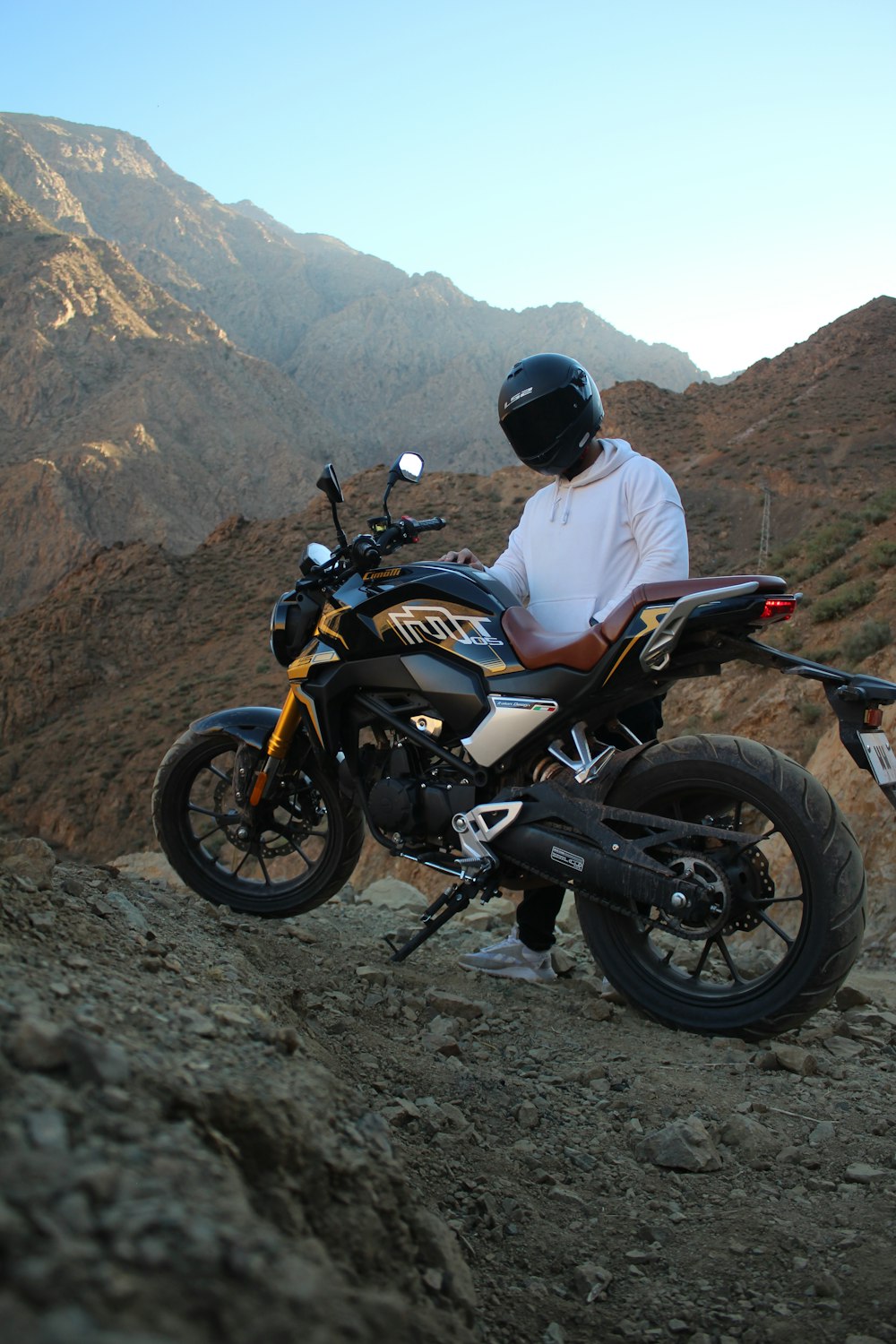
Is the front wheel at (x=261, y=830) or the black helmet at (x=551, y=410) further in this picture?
the front wheel at (x=261, y=830)

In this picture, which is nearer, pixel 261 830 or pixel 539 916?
pixel 539 916

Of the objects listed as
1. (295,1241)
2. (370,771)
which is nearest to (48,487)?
(370,771)

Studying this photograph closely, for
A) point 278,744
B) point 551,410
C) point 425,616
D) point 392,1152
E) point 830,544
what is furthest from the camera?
point 830,544

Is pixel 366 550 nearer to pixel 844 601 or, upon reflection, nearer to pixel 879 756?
pixel 879 756

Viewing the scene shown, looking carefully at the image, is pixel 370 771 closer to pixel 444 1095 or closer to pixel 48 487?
pixel 444 1095

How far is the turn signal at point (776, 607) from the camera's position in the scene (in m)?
2.91

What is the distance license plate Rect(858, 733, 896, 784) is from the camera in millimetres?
2787

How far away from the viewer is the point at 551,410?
3725 millimetres

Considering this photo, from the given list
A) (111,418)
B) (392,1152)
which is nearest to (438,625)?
(392,1152)

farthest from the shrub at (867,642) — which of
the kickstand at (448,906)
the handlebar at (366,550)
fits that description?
the kickstand at (448,906)

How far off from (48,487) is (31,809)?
74.7 feet

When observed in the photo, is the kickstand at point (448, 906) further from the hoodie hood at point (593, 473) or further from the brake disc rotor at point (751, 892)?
the hoodie hood at point (593, 473)

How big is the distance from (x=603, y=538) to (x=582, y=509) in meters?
0.15

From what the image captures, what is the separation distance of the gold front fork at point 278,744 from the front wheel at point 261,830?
0.04m
